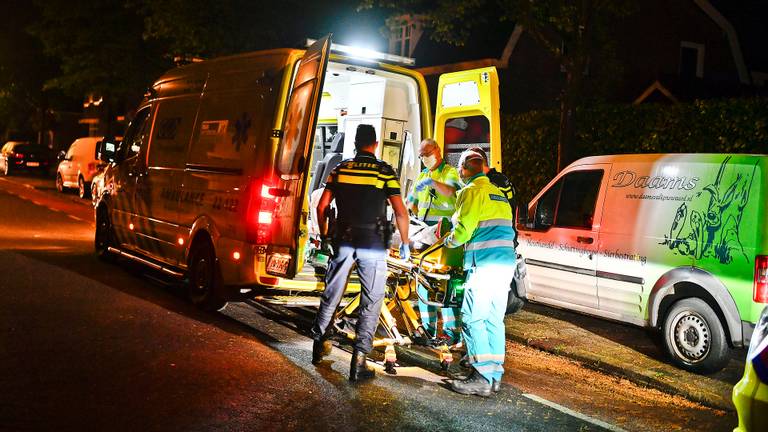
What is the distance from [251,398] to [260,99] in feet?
10.4

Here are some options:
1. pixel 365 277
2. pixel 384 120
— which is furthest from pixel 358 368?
pixel 384 120

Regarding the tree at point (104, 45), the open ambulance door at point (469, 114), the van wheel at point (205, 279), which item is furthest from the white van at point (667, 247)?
the tree at point (104, 45)

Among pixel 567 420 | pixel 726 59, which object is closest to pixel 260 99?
pixel 567 420

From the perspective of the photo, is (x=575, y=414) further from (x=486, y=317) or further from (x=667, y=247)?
(x=667, y=247)

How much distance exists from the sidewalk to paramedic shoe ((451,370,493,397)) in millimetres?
787

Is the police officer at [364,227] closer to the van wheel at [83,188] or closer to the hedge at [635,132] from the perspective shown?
the hedge at [635,132]

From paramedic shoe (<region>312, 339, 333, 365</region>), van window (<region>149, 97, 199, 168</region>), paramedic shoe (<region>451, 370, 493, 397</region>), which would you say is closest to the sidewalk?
paramedic shoe (<region>451, 370, 493, 397</region>)

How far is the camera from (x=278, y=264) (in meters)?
7.12

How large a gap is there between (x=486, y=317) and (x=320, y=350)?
1329 mm

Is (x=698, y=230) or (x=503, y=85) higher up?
(x=503, y=85)

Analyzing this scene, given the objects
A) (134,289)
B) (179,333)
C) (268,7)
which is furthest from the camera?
(268,7)

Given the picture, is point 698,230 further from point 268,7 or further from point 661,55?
point 661,55

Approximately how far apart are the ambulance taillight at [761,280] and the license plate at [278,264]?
3.87 metres

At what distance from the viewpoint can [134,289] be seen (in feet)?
29.8
